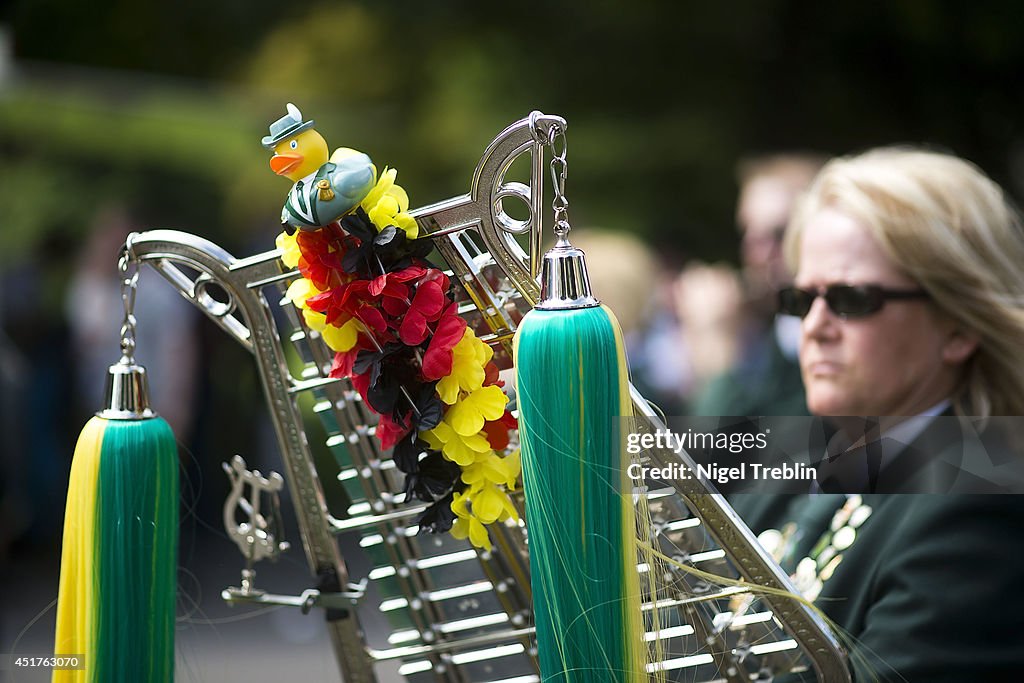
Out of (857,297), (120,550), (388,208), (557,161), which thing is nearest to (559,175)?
(557,161)

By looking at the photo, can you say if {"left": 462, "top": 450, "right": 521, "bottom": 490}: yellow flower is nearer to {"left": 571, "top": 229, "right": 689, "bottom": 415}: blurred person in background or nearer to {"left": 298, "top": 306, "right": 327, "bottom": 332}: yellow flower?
{"left": 298, "top": 306, "right": 327, "bottom": 332}: yellow flower

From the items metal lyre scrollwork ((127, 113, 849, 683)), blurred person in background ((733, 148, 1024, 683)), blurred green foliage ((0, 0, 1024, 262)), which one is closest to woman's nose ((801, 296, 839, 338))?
blurred person in background ((733, 148, 1024, 683))

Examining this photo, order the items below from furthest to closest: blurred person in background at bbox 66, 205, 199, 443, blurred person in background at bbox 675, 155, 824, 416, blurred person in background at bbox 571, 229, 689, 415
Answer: blurred person in background at bbox 571, 229, 689, 415
blurred person in background at bbox 675, 155, 824, 416
blurred person in background at bbox 66, 205, 199, 443

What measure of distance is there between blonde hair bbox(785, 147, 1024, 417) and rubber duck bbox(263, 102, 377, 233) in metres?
0.83

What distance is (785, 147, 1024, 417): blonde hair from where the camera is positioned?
54.1 inches

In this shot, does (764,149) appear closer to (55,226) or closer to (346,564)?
(55,226)

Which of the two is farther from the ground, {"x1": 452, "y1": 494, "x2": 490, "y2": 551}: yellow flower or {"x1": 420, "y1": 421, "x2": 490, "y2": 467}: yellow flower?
{"x1": 420, "y1": 421, "x2": 490, "y2": 467}: yellow flower

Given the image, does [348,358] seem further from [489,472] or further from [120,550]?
[120,550]

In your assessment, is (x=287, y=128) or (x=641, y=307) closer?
(x=287, y=128)

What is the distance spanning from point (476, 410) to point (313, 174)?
0.81 feet

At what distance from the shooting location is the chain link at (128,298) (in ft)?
3.18

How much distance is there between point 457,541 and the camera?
3.41 feet

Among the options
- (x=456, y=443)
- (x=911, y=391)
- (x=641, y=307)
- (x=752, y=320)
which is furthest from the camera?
(x=752, y=320)

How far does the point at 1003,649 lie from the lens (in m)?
0.96
